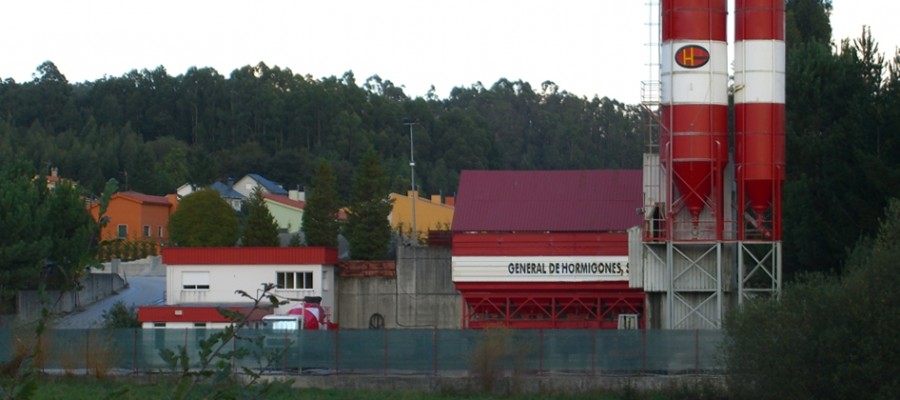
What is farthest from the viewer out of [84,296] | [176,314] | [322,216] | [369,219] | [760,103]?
[322,216]

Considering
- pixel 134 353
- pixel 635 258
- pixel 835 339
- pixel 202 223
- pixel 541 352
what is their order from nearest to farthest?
pixel 835 339, pixel 541 352, pixel 134 353, pixel 635 258, pixel 202 223

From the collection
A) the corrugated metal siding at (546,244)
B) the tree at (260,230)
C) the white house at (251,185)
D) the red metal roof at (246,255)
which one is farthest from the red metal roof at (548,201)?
the white house at (251,185)

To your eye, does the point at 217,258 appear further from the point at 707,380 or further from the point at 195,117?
the point at 195,117

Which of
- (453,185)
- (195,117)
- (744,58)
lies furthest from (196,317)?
(195,117)

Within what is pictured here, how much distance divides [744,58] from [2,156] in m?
76.7

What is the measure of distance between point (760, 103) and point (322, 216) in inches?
1141

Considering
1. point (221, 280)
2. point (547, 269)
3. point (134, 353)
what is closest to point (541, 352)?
point (547, 269)

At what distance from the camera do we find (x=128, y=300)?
217ft

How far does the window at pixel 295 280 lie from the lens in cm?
5697

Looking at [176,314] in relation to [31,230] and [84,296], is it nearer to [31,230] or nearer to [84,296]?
[31,230]

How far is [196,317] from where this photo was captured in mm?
51906

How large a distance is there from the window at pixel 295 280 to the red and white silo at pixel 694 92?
1785 cm

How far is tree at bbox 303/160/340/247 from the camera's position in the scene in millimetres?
67938

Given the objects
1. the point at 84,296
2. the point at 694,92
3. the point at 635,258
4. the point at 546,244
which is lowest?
the point at 84,296
